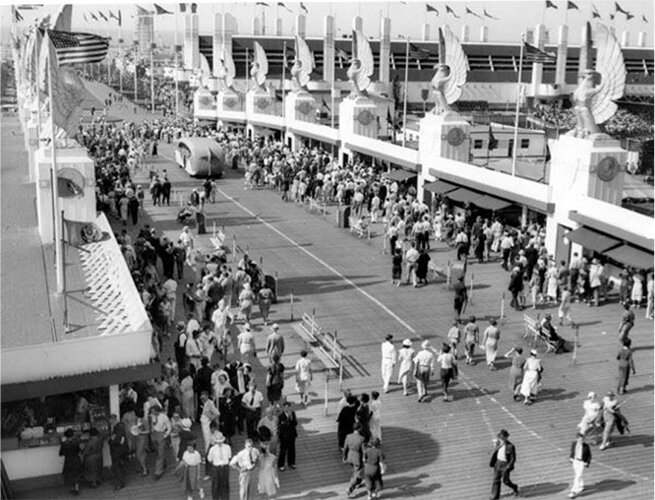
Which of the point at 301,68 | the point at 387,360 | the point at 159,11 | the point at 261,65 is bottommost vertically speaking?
the point at 387,360

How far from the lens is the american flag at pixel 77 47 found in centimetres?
1830

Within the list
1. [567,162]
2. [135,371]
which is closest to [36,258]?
[135,371]

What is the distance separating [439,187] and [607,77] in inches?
354

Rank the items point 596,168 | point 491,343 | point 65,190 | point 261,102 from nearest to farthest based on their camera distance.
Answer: point 491,343, point 65,190, point 596,168, point 261,102

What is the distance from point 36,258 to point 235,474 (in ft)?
28.1

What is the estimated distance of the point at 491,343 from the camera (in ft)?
58.0

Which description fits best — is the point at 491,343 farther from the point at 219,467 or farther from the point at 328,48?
the point at 328,48

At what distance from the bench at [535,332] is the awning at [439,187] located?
12608 mm

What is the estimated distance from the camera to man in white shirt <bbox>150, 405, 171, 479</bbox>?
13438 mm

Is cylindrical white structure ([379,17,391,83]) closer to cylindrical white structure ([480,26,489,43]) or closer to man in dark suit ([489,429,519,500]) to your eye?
cylindrical white structure ([480,26,489,43])

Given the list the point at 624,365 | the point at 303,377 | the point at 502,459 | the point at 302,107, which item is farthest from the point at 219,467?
the point at 302,107

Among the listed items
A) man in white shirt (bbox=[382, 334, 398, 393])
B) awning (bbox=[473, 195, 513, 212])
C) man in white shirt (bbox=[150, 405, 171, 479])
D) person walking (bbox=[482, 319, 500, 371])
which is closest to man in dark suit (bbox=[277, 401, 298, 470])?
man in white shirt (bbox=[150, 405, 171, 479])

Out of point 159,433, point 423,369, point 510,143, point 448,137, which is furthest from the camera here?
point 510,143

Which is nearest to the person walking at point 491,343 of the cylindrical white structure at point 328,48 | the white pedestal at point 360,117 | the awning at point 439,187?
the awning at point 439,187
